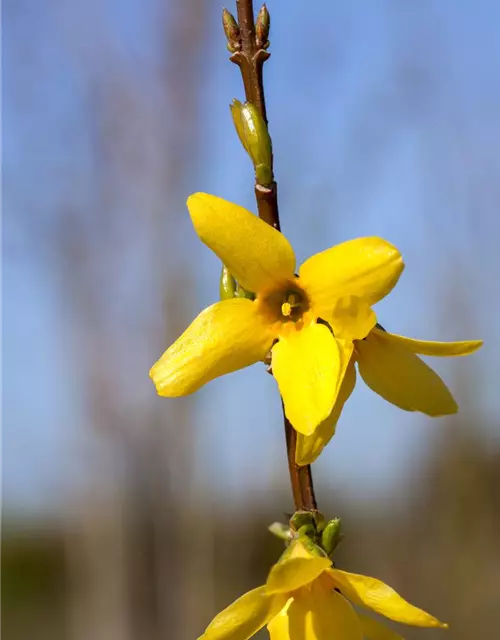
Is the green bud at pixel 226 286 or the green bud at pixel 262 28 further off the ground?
the green bud at pixel 262 28

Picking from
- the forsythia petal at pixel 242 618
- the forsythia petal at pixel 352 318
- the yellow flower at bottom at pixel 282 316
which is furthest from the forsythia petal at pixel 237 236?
the forsythia petal at pixel 242 618

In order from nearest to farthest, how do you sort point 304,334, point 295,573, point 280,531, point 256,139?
point 295,573 < point 256,139 < point 304,334 < point 280,531

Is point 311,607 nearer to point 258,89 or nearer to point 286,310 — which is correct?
point 286,310

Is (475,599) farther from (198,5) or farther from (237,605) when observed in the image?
(237,605)

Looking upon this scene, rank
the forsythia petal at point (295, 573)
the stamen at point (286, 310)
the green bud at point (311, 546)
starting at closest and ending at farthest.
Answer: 1. the forsythia petal at point (295, 573)
2. the green bud at point (311, 546)
3. the stamen at point (286, 310)

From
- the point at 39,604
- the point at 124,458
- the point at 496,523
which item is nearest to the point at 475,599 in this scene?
the point at 496,523

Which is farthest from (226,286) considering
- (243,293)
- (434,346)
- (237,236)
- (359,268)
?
(434,346)

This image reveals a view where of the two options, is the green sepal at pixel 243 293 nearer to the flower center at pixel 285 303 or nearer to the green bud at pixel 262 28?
the flower center at pixel 285 303
